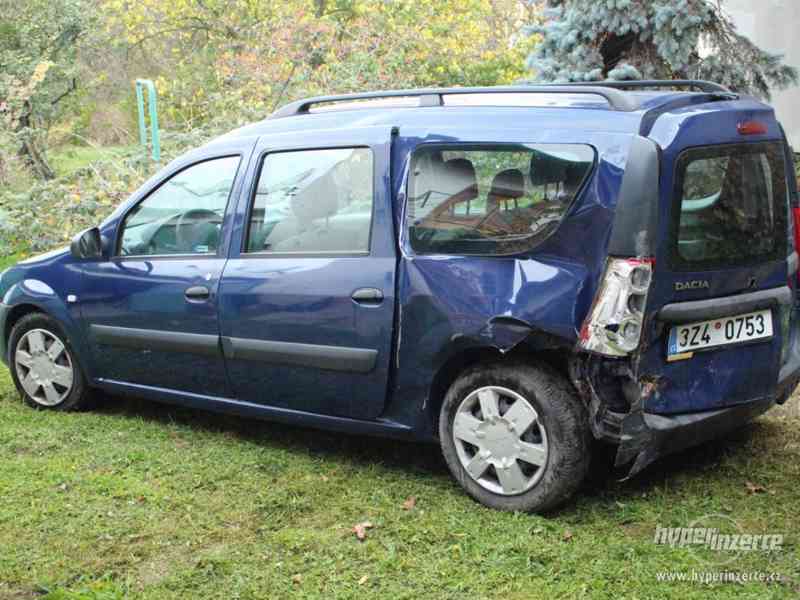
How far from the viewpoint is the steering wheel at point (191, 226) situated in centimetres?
534

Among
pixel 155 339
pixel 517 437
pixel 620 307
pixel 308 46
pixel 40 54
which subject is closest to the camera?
pixel 620 307

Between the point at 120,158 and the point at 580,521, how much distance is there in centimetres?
992

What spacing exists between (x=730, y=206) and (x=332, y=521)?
85.0 inches

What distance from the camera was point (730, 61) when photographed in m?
8.53

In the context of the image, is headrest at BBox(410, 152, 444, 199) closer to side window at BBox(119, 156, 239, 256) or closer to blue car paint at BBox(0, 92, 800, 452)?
blue car paint at BBox(0, 92, 800, 452)

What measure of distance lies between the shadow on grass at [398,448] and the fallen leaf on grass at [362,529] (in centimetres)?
68

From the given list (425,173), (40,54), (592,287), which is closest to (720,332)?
(592,287)

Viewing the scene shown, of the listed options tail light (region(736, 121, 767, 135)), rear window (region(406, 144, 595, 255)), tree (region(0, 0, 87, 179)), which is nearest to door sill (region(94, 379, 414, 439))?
rear window (region(406, 144, 595, 255))

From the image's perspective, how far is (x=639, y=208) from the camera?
391 cm

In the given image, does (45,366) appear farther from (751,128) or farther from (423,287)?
(751,128)

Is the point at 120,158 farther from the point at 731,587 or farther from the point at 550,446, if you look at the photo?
the point at 731,587

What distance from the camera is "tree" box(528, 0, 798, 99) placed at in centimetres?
849

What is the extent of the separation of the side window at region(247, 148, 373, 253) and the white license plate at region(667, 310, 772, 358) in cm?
147

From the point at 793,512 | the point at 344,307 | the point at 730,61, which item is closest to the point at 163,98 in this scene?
the point at 730,61
